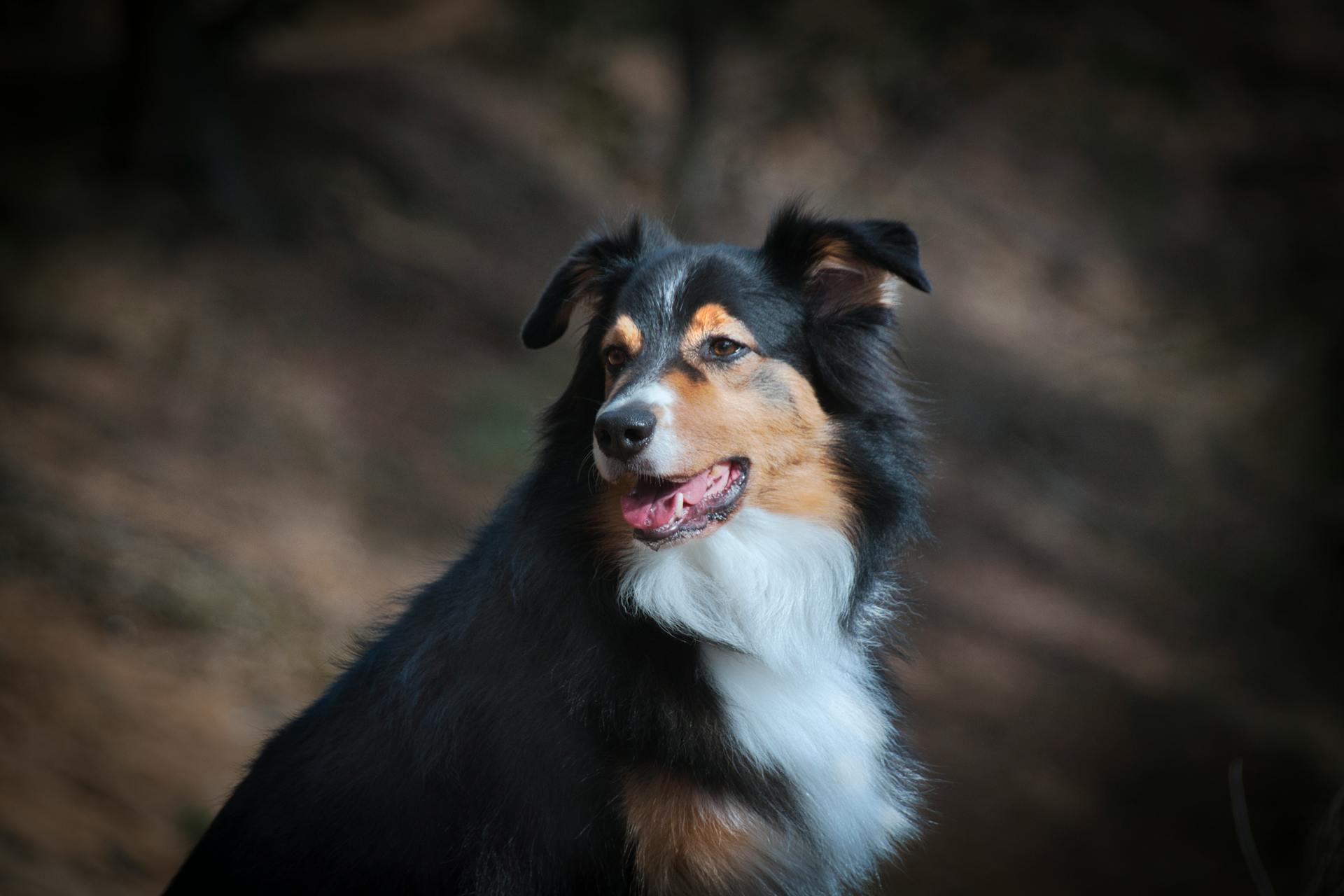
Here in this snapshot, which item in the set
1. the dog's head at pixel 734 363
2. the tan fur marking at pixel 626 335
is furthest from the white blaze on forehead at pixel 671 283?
the tan fur marking at pixel 626 335

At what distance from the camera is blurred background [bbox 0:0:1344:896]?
281 inches

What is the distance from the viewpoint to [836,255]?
3246 millimetres

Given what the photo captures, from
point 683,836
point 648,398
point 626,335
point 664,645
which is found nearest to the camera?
point 683,836

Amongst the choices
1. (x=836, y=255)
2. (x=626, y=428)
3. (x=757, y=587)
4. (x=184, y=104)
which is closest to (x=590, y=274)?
(x=836, y=255)

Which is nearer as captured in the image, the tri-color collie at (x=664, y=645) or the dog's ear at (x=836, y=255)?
the tri-color collie at (x=664, y=645)

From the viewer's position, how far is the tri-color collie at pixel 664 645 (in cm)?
277

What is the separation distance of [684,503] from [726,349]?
49 cm

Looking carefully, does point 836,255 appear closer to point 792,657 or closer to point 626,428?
point 626,428

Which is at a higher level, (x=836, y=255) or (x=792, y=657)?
(x=836, y=255)

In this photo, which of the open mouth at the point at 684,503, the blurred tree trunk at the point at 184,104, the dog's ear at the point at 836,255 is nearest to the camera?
the open mouth at the point at 684,503

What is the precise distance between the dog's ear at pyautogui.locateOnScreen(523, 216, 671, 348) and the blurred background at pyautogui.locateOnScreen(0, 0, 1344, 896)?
3.63 meters

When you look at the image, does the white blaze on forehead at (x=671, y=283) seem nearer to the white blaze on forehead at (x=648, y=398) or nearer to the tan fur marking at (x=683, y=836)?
the white blaze on forehead at (x=648, y=398)

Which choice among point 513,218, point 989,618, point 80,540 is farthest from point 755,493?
point 513,218

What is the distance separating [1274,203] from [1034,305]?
268cm
